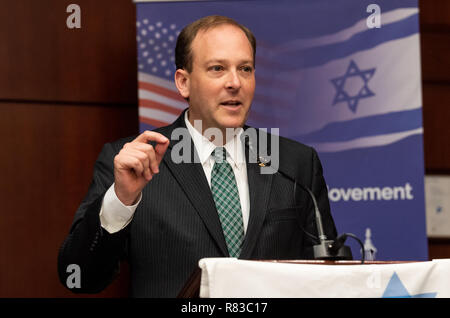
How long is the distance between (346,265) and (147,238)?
2.88 feet

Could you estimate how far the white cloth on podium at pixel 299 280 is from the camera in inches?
53.5

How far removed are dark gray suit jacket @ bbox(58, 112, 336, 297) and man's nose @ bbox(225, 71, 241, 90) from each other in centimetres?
28

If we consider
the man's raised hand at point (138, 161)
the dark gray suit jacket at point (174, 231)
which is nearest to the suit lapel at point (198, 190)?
the dark gray suit jacket at point (174, 231)

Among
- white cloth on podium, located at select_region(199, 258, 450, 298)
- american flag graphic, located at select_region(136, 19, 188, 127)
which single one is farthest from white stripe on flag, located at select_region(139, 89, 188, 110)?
white cloth on podium, located at select_region(199, 258, 450, 298)

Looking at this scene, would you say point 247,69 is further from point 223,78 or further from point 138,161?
point 138,161

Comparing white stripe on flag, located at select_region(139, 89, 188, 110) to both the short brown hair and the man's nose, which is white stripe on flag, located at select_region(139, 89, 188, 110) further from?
the man's nose

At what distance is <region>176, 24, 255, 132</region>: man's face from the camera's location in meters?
2.31

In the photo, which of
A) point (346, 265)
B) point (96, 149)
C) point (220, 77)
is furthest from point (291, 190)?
point (96, 149)

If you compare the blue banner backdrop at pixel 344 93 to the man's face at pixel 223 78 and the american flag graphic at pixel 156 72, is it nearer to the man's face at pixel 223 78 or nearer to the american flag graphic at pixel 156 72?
the american flag graphic at pixel 156 72

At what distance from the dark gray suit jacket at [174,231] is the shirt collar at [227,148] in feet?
0.20
